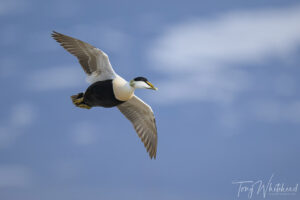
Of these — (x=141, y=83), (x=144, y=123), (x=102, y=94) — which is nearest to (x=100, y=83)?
(x=102, y=94)

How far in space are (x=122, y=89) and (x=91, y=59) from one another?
3.81ft

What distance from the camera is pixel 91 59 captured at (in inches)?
398

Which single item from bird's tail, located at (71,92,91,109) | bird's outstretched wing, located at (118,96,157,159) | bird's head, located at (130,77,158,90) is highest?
bird's head, located at (130,77,158,90)

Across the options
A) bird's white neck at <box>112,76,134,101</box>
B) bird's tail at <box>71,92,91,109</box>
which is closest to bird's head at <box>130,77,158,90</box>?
bird's white neck at <box>112,76,134,101</box>

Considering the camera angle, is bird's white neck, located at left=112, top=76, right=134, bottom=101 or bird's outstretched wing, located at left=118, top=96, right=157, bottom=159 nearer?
bird's white neck, located at left=112, top=76, right=134, bottom=101

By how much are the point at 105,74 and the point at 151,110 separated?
1710 mm

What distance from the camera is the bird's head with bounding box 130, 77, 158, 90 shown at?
9.22 m

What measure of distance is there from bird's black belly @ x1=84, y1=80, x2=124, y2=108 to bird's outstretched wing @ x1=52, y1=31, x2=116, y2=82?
0.85 feet

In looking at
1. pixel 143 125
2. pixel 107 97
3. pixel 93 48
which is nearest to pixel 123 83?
pixel 107 97

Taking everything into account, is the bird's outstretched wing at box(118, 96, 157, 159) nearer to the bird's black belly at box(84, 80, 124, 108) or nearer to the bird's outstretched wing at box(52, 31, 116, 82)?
the bird's black belly at box(84, 80, 124, 108)

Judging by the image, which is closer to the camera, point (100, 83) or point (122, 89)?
point (122, 89)

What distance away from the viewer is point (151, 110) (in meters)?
11.1

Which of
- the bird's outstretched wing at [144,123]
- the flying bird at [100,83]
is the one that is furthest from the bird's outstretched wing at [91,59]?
the bird's outstretched wing at [144,123]

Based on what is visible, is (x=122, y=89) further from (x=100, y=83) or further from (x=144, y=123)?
(x=144, y=123)
